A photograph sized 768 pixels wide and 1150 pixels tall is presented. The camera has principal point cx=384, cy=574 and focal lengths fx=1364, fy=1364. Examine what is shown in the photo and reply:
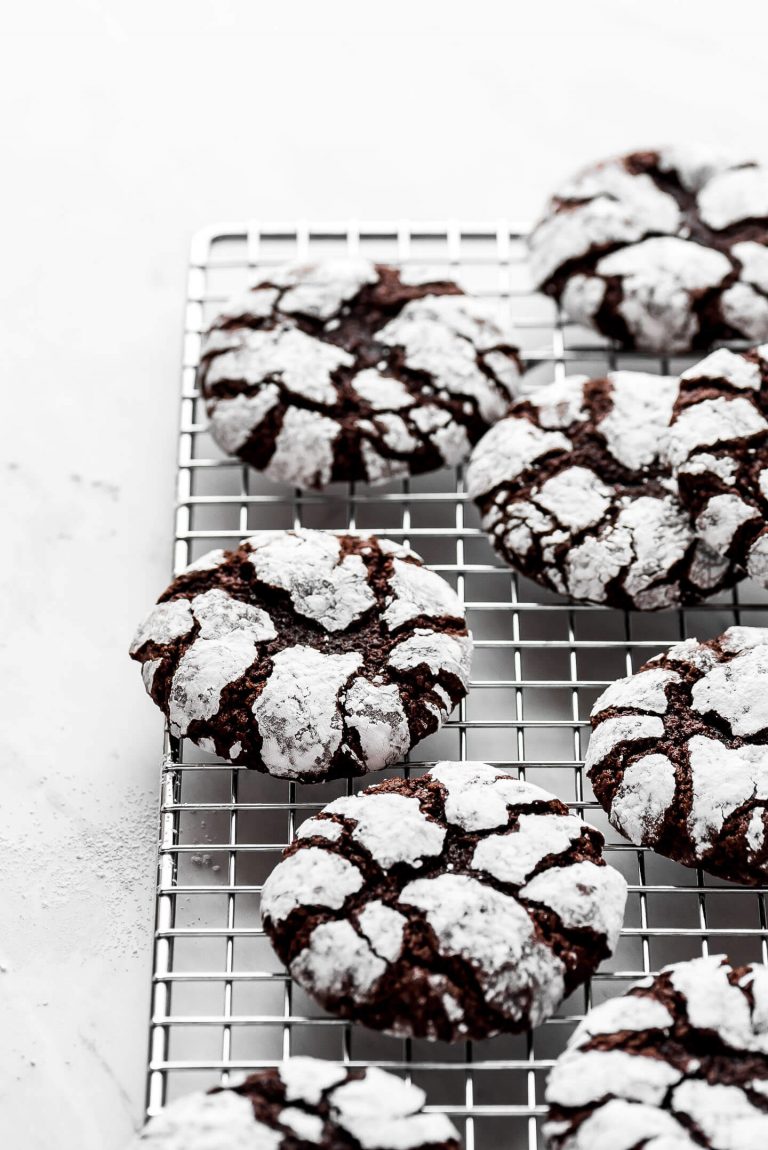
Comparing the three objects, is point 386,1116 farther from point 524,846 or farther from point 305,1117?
point 524,846

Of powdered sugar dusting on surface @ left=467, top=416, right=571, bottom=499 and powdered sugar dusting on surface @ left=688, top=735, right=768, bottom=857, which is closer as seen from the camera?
powdered sugar dusting on surface @ left=688, top=735, right=768, bottom=857

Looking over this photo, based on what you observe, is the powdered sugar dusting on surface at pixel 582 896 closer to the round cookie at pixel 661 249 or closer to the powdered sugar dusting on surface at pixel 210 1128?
the powdered sugar dusting on surface at pixel 210 1128

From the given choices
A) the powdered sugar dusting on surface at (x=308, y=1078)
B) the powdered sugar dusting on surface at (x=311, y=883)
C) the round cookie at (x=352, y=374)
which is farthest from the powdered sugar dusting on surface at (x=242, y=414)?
the powdered sugar dusting on surface at (x=308, y=1078)

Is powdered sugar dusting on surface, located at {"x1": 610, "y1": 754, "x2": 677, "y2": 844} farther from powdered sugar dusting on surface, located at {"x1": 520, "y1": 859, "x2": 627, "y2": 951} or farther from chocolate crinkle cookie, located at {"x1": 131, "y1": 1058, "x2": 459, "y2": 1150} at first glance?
chocolate crinkle cookie, located at {"x1": 131, "y1": 1058, "x2": 459, "y2": 1150}

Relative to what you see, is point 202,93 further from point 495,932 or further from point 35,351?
point 495,932

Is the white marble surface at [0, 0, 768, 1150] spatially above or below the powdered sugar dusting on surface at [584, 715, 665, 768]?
above

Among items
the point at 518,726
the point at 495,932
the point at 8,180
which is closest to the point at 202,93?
the point at 8,180

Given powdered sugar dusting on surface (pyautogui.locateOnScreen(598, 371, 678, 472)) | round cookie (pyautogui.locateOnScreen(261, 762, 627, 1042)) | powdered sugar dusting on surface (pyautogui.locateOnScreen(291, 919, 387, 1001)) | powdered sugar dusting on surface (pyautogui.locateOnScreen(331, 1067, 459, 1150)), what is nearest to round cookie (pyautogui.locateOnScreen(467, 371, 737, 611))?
powdered sugar dusting on surface (pyautogui.locateOnScreen(598, 371, 678, 472))
